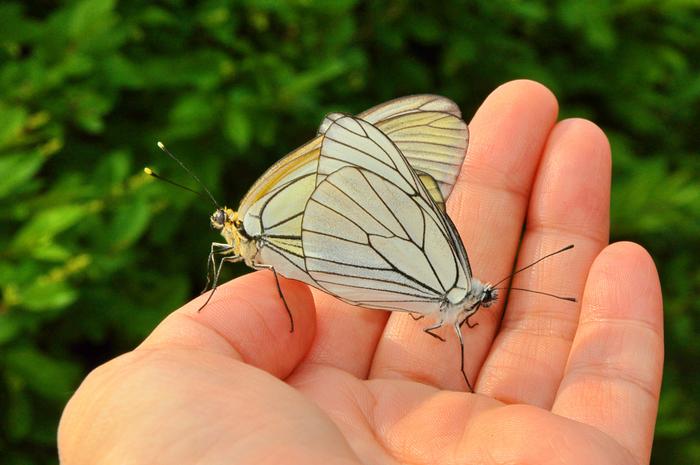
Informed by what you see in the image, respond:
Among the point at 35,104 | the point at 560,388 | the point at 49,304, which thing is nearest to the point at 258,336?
the point at 49,304

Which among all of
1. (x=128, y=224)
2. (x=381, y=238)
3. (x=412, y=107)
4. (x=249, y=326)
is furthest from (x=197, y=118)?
(x=249, y=326)

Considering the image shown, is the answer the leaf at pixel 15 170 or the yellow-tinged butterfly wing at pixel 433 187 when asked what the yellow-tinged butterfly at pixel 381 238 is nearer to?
the yellow-tinged butterfly wing at pixel 433 187

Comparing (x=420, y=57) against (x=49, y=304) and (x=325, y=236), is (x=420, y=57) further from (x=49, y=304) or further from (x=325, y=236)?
(x=49, y=304)

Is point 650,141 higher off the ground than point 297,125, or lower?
higher

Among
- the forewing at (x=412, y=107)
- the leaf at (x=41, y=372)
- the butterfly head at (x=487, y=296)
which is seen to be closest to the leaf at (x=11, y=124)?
the leaf at (x=41, y=372)

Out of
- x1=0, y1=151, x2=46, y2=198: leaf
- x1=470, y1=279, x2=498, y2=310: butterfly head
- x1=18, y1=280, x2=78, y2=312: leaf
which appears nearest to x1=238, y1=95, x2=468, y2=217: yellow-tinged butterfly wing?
x1=470, y1=279, x2=498, y2=310: butterfly head

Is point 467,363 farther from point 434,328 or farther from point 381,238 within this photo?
point 381,238
